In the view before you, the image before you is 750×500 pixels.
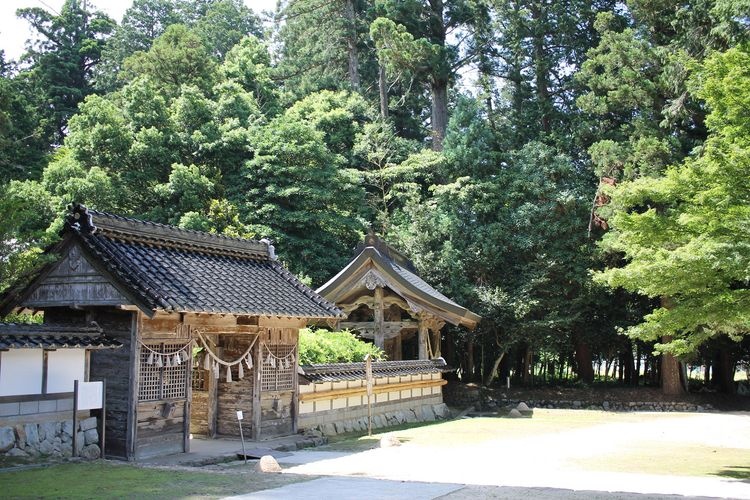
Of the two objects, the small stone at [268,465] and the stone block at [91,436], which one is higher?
the stone block at [91,436]

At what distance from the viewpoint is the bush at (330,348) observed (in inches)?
750

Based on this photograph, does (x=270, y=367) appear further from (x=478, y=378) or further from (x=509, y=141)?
(x=509, y=141)

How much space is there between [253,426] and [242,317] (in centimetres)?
254

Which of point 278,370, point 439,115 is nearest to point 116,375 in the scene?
point 278,370

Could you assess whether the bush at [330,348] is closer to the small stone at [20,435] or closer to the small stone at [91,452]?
the small stone at [91,452]

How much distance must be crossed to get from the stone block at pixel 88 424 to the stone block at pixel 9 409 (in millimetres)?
1385

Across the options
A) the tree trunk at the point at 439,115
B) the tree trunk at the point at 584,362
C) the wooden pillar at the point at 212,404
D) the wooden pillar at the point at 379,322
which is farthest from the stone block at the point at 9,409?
the tree trunk at the point at 439,115

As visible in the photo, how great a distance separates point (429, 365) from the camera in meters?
24.6

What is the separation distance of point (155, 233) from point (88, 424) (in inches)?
165

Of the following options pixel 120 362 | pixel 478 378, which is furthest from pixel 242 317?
pixel 478 378

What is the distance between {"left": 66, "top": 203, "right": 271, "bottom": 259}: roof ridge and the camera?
1318 cm

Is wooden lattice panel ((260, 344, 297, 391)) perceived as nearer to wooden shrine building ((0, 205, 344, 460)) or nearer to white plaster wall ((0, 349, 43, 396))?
wooden shrine building ((0, 205, 344, 460))

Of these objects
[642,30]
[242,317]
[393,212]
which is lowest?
[242,317]

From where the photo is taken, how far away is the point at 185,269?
1460cm
